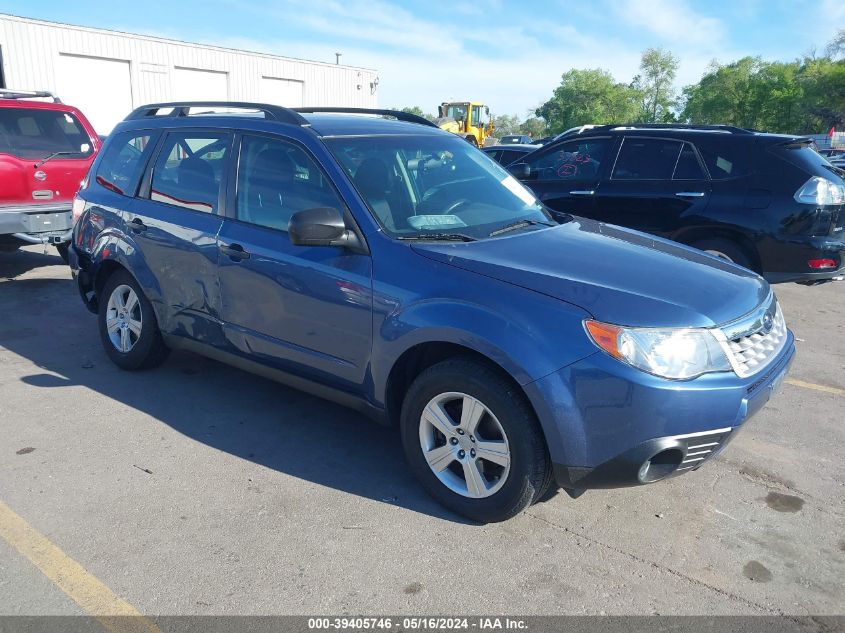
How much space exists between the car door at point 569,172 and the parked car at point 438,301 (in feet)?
10.2

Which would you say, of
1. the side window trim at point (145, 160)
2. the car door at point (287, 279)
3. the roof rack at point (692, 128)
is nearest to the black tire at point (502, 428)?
the car door at point (287, 279)

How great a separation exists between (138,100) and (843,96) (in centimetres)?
5472

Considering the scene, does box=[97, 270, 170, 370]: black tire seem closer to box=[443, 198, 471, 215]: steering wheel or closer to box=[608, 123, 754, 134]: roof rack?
box=[443, 198, 471, 215]: steering wheel

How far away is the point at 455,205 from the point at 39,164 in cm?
591

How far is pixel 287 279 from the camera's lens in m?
3.77

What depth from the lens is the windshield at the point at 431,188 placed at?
3.68 m

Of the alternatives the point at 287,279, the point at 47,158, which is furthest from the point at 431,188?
the point at 47,158

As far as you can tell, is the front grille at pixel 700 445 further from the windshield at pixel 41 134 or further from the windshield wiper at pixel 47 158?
the windshield at pixel 41 134

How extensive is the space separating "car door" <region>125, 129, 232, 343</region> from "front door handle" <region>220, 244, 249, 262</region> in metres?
0.09

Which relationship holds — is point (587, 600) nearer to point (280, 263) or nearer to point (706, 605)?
point (706, 605)

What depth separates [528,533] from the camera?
3.22 meters

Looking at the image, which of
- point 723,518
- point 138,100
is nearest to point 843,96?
point 138,100

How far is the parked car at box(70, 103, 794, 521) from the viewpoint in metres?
2.87

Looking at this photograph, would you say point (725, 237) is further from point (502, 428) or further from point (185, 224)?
point (185, 224)
